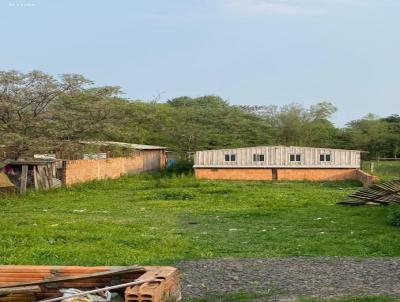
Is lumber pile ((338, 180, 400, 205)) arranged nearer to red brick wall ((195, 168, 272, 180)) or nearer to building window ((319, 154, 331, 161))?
building window ((319, 154, 331, 161))

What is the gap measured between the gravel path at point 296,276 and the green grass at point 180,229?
0.97 metres

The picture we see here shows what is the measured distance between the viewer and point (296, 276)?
30.3ft

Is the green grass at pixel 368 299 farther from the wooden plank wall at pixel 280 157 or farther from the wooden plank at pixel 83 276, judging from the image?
the wooden plank wall at pixel 280 157

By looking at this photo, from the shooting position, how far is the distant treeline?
26609mm

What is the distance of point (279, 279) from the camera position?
898 centimetres

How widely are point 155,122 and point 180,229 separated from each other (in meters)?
39.6

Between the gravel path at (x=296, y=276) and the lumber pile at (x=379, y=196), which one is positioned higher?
the lumber pile at (x=379, y=196)

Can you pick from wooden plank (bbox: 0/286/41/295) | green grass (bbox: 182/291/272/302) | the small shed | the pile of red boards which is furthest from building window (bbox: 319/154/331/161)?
wooden plank (bbox: 0/286/41/295)

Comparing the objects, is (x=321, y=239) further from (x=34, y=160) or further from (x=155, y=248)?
(x=34, y=160)

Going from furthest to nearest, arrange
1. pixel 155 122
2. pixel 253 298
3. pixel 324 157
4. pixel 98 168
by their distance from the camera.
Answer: pixel 155 122
pixel 324 157
pixel 98 168
pixel 253 298

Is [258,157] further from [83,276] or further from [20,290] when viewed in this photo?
[20,290]

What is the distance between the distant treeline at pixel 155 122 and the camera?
1048 inches

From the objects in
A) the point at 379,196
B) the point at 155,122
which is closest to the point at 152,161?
the point at 155,122

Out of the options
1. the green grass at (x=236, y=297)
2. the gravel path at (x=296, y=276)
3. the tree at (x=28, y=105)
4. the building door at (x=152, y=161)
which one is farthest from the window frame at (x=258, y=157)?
the green grass at (x=236, y=297)
